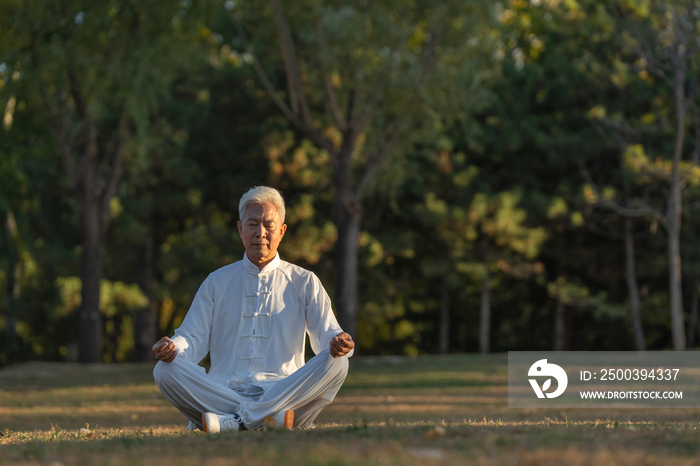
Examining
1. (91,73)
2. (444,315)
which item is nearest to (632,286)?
(444,315)

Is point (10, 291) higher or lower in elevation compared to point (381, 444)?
lower

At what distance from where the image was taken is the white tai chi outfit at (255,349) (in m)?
4.75

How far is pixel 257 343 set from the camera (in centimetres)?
503

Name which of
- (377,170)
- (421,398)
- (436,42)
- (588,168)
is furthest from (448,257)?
(421,398)

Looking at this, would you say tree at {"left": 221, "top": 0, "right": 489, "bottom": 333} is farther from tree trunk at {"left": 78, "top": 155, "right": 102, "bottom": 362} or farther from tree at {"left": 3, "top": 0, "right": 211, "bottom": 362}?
tree trunk at {"left": 78, "top": 155, "right": 102, "bottom": 362}

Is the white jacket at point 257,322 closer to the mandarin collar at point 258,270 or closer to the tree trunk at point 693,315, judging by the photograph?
the mandarin collar at point 258,270

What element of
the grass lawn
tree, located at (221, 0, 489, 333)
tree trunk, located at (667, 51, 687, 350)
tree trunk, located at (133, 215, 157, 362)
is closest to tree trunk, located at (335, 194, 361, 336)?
tree, located at (221, 0, 489, 333)

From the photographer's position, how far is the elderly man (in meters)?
4.75

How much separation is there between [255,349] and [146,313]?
2036cm

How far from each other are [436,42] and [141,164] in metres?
7.16

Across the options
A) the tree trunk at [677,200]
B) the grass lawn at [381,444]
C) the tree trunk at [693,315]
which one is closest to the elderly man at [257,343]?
the grass lawn at [381,444]

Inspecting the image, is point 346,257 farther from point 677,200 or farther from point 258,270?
point 258,270

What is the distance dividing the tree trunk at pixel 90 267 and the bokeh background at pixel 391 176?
0.14 ft

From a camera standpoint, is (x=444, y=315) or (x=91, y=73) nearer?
(x=91, y=73)
